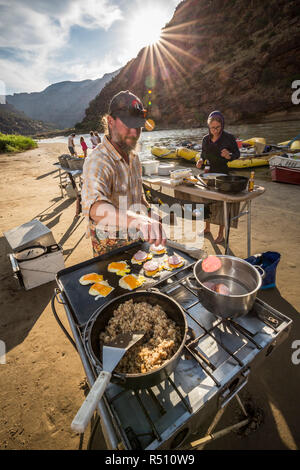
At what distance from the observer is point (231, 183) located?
3248 millimetres

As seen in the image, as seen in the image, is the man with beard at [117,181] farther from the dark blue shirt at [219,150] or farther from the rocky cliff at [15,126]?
the rocky cliff at [15,126]

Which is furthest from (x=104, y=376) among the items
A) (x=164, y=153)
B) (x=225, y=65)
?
(x=225, y=65)

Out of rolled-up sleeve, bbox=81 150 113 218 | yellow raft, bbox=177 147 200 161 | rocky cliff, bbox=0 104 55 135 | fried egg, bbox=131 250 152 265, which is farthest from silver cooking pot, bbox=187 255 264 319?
rocky cliff, bbox=0 104 55 135

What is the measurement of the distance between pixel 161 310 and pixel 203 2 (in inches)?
4418

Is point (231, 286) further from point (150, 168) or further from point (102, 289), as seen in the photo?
point (150, 168)

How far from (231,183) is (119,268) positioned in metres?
2.35

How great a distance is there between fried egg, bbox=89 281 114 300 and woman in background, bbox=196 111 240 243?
350 cm

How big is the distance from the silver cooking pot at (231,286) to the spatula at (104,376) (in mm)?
464

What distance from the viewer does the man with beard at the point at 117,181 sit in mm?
1721

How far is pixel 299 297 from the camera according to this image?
330cm

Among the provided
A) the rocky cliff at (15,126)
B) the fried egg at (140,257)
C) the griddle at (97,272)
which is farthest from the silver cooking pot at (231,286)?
the rocky cliff at (15,126)

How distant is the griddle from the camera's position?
4.94ft
